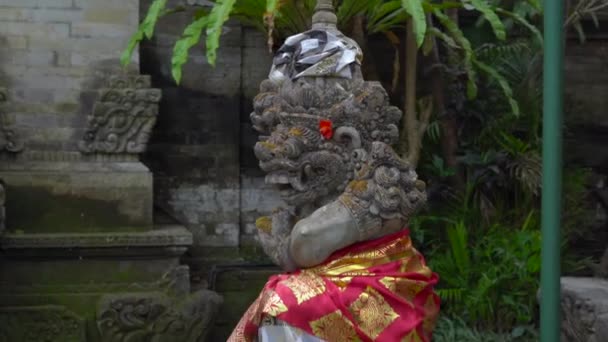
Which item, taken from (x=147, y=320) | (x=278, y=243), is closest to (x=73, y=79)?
(x=147, y=320)

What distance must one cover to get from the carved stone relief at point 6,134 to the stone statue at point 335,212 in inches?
199

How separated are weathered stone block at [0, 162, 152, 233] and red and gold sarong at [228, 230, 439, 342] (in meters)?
5.04

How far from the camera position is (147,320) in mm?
8992

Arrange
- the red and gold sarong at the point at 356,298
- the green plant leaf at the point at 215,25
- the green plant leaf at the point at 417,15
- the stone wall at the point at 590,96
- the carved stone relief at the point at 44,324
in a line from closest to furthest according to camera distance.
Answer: the red and gold sarong at the point at 356,298 < the green plant leaf at the point at 417,15 < the green plant leaf at the point at 215,25 < the carved stone relief at the point at 44,324 < the stone wall at the point at 590,96

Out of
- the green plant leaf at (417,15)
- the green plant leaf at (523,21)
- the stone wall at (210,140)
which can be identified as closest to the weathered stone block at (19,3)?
the stone wall at (210,140)

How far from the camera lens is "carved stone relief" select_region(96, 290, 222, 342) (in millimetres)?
8914

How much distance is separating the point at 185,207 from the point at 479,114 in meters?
2.65

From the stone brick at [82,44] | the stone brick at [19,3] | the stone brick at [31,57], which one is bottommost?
the stone brick at [31,57]

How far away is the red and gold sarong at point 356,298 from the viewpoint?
419 centimetres

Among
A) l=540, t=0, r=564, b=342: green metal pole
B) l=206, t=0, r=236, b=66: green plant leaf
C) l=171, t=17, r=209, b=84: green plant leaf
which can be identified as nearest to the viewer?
l=540, t=0, r=564, b=342: green metal pole

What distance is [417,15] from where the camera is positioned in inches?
323

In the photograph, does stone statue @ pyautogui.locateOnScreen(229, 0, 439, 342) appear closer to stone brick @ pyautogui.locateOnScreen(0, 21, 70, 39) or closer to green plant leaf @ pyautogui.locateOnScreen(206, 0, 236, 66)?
green plant leaf @ pyautogui.locateOnScreen(206, 0, 236, 66)

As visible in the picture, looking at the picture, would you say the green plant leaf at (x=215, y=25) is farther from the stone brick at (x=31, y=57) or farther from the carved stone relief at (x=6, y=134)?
the carved stone relief at (x=6, y=134)

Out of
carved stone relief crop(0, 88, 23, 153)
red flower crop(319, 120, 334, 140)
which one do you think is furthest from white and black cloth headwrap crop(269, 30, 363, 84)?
carved stone relief crop(0, 88, 23, 153)
